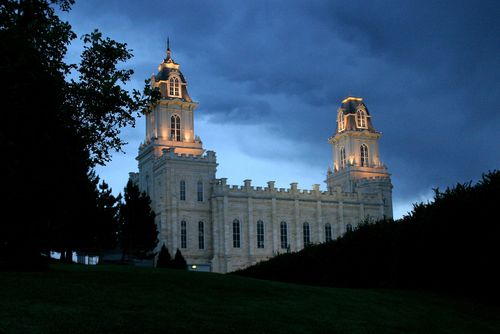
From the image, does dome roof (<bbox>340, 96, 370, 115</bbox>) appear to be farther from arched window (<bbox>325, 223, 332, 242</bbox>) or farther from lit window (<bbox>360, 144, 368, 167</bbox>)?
arched window (<bbox>325, 223, 332, 242</bbox>)

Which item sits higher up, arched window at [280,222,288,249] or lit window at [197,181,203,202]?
lit window at [197,181,203,202]

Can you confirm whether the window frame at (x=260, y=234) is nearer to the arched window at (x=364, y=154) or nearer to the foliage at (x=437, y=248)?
the arched window at (x=364, y=154)

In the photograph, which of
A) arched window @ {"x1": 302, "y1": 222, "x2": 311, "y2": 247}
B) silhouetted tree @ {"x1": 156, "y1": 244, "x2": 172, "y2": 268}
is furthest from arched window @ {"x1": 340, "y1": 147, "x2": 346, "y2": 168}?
silhouetted tree @ {"x1": 156, "y1": 244, "x2": 172, "y2": 268}

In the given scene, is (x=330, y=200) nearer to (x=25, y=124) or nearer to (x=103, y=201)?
(x=103, y=201)

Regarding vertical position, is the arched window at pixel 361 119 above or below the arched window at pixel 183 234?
above

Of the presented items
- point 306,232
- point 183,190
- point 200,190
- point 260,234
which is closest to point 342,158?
point 306,232

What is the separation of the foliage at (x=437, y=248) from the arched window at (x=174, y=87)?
46.0 metres

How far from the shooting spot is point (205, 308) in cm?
1675

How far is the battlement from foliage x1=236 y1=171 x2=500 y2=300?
120 feet

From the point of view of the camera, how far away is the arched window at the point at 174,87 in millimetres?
78312

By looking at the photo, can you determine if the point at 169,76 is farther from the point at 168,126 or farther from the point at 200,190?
the point at 200,190

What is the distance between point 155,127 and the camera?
76.9 metres

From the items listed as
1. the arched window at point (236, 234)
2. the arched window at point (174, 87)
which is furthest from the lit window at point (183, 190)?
the arched window at point (174, 87)

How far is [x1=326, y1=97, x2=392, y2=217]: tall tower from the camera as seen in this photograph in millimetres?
90500
